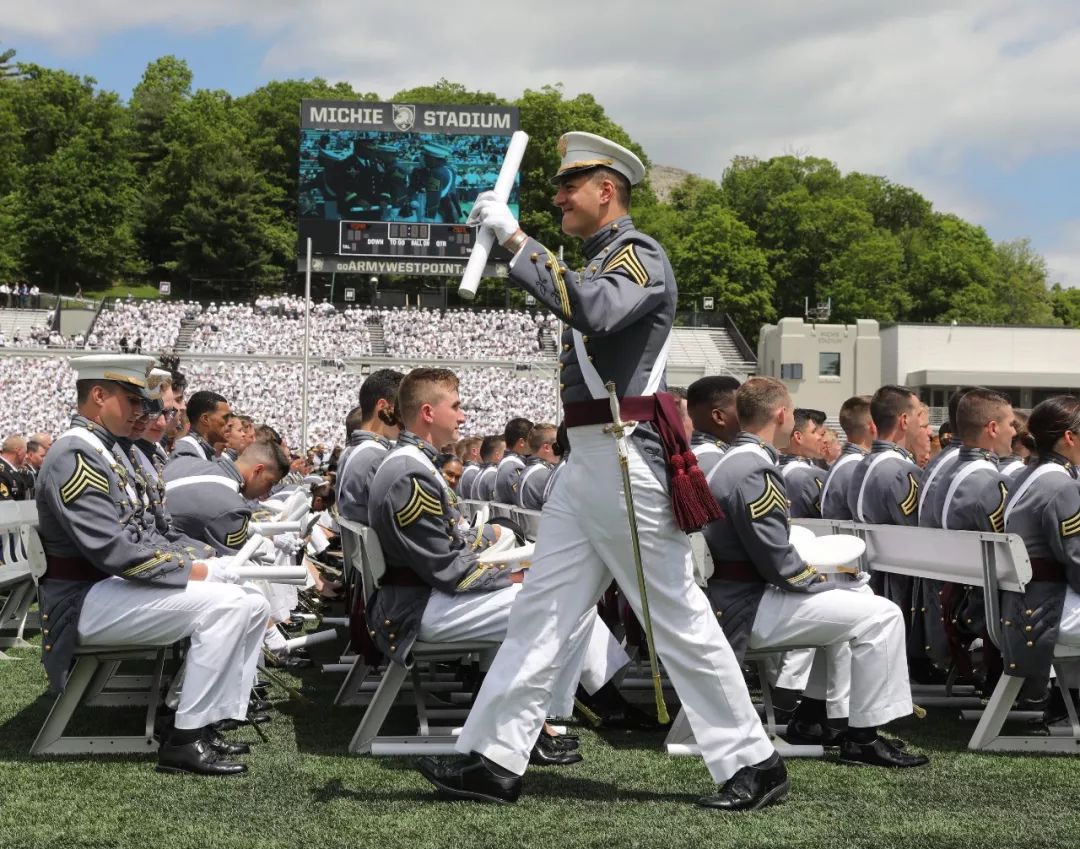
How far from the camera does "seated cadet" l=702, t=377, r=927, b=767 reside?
19.4ft

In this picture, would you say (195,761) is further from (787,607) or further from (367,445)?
(367,445)

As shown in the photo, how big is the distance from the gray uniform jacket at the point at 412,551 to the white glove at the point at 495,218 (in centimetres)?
178

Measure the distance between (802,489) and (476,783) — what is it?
4279 mm

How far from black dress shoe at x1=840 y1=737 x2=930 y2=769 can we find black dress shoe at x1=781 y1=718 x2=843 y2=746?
279 mm

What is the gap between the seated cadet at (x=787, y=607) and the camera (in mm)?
5926

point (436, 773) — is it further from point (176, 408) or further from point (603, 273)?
point (176, 408)

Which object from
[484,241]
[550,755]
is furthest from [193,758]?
[484,241]

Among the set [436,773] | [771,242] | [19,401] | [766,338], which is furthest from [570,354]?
[771,242]

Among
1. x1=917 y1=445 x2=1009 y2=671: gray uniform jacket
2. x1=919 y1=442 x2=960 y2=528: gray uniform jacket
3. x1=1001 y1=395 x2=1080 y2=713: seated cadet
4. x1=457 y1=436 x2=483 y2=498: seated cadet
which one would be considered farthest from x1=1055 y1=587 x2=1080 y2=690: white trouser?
x1=457 y1=436 x2=483 y2=498: seated cadet

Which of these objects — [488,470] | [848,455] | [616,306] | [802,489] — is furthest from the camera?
[488,470]

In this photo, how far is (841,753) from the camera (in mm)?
5992

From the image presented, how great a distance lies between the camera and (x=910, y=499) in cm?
830

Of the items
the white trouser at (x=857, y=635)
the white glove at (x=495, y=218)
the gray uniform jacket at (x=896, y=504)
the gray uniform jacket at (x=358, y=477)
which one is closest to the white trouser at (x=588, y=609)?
the white glove at (x=495, y=218)

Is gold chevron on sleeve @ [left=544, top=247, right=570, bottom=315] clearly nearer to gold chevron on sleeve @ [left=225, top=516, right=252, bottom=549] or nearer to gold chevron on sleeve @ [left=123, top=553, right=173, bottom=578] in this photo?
gold chevron on sleeve @ [left=123, top=553, right=173, bottom=578]
